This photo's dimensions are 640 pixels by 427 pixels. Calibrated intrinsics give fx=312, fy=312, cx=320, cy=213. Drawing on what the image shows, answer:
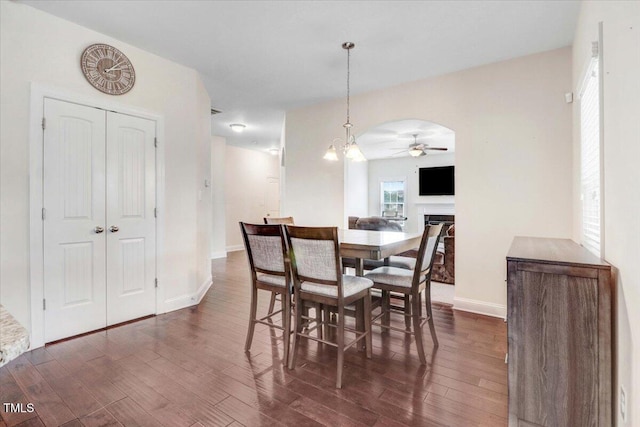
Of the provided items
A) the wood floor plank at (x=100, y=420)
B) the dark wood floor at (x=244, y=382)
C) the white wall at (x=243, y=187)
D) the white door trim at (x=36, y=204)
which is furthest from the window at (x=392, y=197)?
the wood floor plank at (x=100, y=420)

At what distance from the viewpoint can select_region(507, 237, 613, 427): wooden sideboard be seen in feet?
4.53

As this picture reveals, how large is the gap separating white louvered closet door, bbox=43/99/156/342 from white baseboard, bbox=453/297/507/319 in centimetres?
332

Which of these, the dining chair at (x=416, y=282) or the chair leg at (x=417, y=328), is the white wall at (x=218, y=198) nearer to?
the dining chair at (x=416, y=282)

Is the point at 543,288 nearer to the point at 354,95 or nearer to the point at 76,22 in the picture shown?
the point at 354,95

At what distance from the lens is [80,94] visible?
2.74 m

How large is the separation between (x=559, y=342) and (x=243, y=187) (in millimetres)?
6881

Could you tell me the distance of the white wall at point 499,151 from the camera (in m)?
2.99

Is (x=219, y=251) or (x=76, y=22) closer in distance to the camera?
(x=76, y=22)

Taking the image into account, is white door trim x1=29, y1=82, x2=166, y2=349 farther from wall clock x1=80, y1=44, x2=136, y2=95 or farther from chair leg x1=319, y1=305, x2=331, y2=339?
chair leg x1=319, y1=305, x2=331, y2=339

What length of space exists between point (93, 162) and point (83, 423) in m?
2.13

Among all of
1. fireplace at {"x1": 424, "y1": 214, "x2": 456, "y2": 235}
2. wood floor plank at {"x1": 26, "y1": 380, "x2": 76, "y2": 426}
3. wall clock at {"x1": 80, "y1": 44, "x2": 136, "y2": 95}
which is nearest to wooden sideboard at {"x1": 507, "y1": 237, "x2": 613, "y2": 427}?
wood floor plank at {"x1": 26, "y1": 380, "x2": 76, "y2": 426}

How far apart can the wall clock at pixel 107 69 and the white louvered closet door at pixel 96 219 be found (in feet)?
0.83

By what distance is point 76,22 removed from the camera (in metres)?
2.66

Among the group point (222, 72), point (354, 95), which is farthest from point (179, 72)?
point (354, 95)
